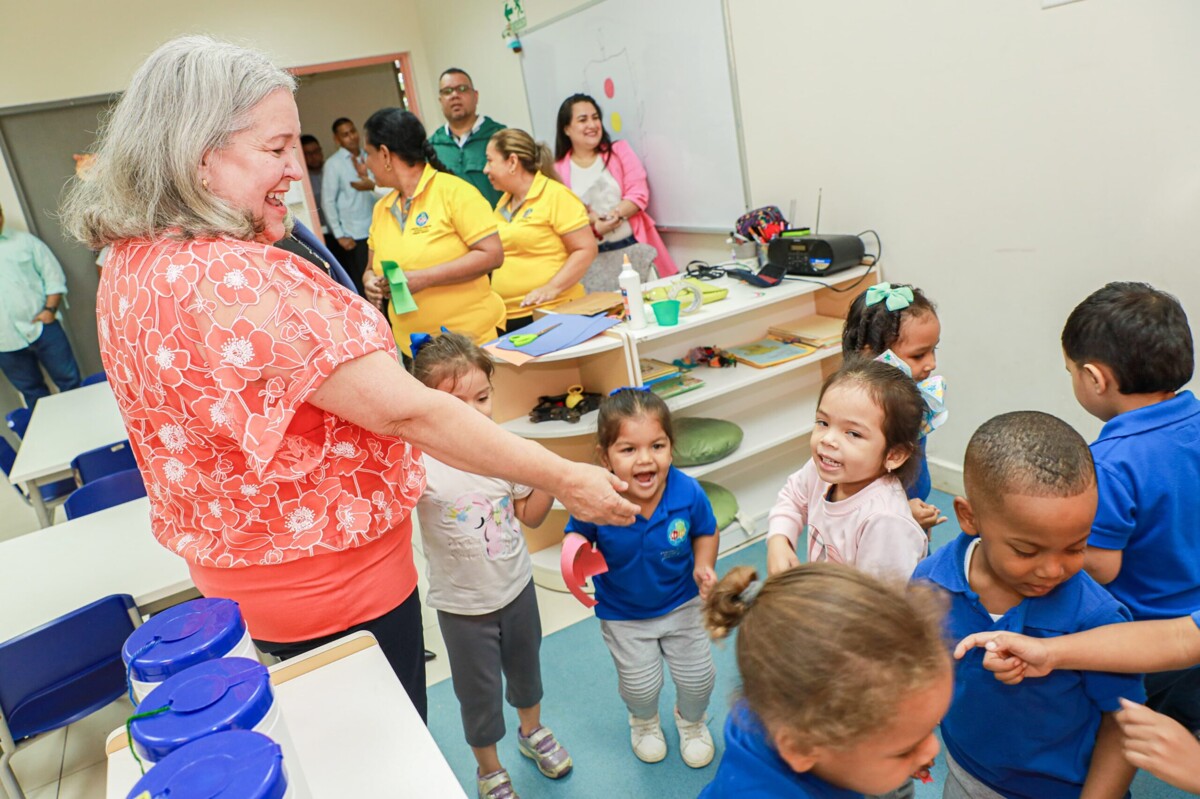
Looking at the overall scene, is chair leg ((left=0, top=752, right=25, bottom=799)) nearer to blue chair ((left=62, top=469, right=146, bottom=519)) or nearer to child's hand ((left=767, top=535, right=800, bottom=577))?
blue chair ((left=62, top=469, right=146, bottom=519))

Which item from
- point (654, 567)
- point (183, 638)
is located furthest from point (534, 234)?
point (183, 638)

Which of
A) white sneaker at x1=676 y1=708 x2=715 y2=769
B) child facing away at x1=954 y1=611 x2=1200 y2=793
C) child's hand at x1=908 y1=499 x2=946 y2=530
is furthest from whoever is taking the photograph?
white sneaker at x1=676 y1=708 x2=715 y2=769

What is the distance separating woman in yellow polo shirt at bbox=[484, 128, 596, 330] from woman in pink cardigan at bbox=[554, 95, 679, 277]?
616mm

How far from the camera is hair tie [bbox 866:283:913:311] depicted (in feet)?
6.25

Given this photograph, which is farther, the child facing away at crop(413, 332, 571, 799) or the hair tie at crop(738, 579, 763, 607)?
the child facing away at crop(413, 332, 571, 799)

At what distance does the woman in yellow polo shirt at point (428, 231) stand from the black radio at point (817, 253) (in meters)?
1.16

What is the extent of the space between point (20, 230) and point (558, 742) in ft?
18.9

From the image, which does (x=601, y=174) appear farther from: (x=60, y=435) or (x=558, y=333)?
(x=60, y=435)

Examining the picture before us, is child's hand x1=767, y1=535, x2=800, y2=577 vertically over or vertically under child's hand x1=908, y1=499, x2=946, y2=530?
under

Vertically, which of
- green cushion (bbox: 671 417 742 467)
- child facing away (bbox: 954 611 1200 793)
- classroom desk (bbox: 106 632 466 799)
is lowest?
green cushion (bbox: 671 417 742 467)

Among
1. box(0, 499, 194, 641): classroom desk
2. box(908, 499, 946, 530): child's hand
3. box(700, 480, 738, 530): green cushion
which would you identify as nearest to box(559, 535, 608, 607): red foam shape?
box(908, 499, 946, 530): child's hand

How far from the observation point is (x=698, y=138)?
3932mm

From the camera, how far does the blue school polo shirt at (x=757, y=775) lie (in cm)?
84

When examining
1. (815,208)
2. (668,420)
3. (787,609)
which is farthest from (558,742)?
(815,208)
